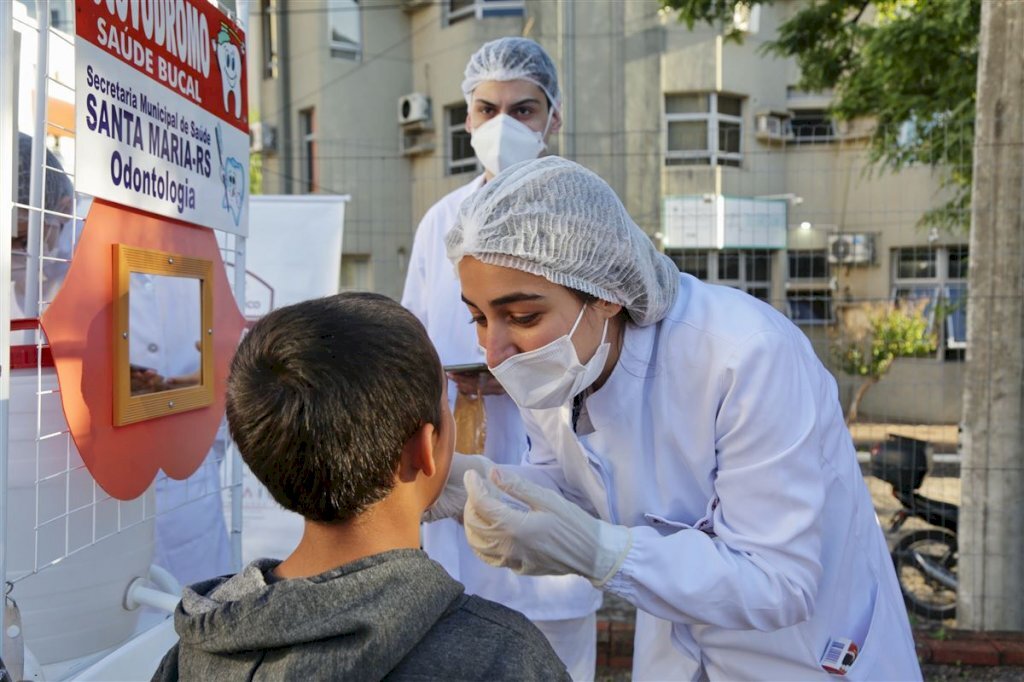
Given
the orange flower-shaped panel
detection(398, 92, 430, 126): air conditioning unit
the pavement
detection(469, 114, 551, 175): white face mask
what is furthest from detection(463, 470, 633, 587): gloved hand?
detection(398, 92, 430, 126): air conditioning unit

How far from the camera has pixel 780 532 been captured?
1.59 m

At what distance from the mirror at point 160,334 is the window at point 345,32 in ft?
46.6

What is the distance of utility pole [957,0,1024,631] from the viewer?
3898 millimetres

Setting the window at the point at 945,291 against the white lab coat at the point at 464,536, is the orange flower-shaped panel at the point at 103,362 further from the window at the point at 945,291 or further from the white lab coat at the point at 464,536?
the window at the point at 945,291

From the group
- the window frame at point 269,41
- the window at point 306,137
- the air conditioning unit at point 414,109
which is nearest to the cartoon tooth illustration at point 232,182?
the air conditioning unit at point 414,109

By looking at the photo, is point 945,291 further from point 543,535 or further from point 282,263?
point 543,535

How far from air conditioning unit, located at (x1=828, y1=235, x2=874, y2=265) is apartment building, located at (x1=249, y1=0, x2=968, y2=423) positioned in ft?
0.08

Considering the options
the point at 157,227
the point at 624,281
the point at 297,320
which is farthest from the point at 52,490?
the point at 624,281

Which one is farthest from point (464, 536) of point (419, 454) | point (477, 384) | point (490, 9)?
point (490, 9)

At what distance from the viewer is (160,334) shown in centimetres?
240

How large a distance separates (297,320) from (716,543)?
89cm

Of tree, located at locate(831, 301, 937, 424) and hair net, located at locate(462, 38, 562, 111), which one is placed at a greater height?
hair net, located at locate(462, 38, 562, 111)

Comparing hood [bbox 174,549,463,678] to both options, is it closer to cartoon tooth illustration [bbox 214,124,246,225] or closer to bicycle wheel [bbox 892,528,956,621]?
cartoon tooth illustration [bbox 214,124,246,225]

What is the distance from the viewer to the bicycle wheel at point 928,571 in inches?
179
